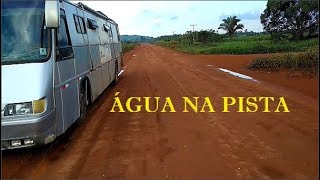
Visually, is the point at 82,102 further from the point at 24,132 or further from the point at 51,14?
the point at 51,14

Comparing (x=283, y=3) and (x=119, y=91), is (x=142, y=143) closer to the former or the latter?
(x=119, y=91)

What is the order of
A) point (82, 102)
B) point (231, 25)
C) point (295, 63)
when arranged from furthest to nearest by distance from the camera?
point (231, 25) → point (295, 63) → point (82, 102)

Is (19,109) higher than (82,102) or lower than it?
higher

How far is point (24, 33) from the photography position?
5836 millimetres

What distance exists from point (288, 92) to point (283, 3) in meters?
45.2

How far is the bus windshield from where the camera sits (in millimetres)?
5770

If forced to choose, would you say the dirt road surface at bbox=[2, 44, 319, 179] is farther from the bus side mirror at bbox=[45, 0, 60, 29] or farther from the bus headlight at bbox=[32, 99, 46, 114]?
the bus side mirror at bbox=[45, 0, 60, 29]

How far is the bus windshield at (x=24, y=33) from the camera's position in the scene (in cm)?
577

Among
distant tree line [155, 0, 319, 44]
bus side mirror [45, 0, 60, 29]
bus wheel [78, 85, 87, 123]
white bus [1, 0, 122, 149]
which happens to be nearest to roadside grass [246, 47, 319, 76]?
bus wheel [78, 85, 87, 123]

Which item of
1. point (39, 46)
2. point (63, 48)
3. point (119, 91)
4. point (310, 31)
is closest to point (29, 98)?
point (39, 46)

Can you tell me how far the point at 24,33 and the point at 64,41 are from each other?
1.07 meters

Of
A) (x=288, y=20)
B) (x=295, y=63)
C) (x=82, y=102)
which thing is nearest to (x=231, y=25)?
(x=288, y=20)

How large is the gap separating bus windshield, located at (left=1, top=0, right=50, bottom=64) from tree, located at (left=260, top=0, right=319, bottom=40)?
4682 centimetres

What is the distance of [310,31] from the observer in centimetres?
5088
